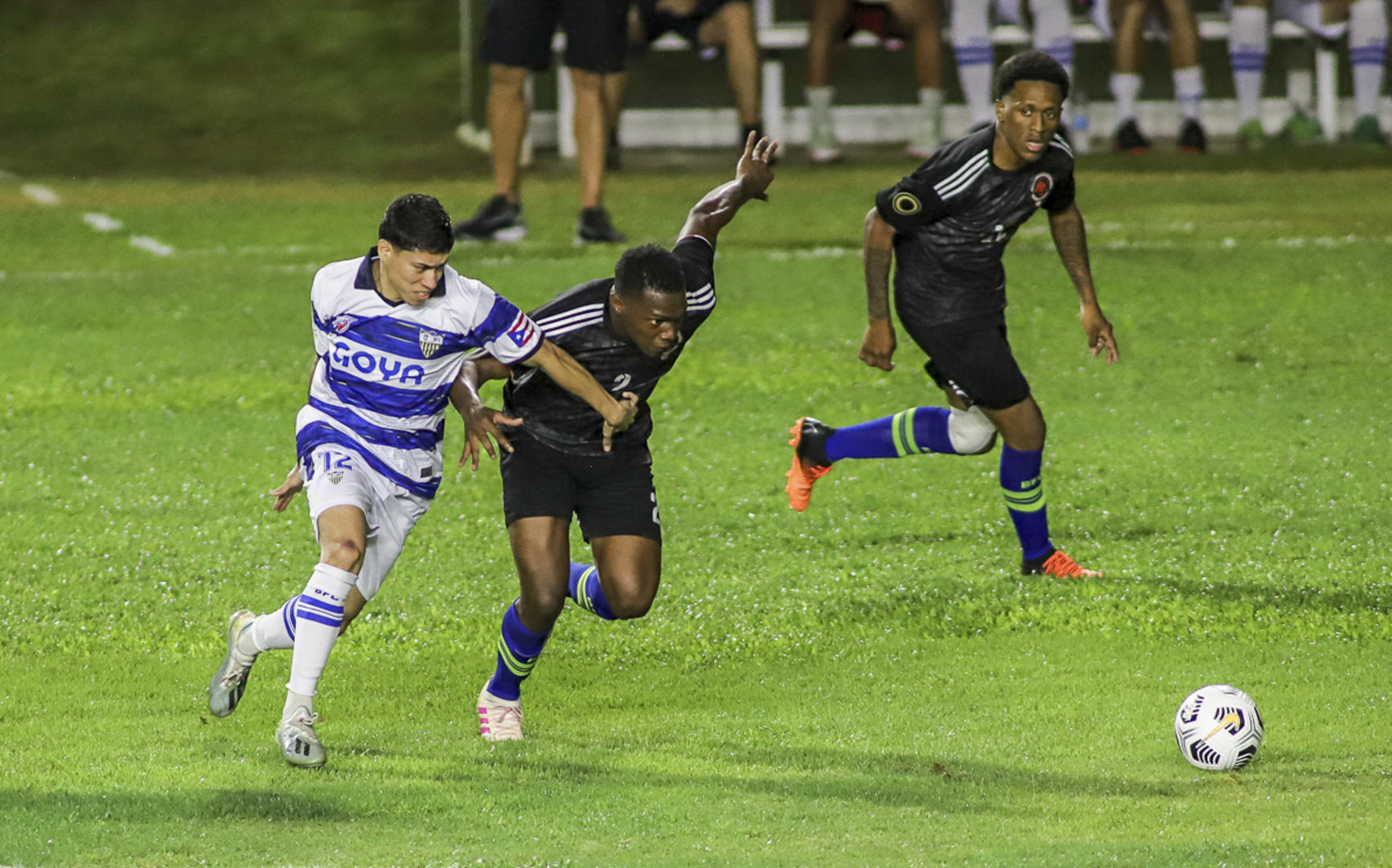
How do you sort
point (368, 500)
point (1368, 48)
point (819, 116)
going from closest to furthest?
point (368, 500), point (819, 116), point (1368, 48)

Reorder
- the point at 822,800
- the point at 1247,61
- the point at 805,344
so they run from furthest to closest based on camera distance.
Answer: the point at 1247,61 → the point at 805,344 → the point at 822,800

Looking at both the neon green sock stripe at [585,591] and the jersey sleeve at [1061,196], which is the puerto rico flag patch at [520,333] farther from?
the jersey sleeve at [1061,196]

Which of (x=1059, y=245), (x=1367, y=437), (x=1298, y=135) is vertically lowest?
(x=1298, y=135)

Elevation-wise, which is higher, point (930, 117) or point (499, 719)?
point (499, 719)

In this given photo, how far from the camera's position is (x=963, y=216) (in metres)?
7.94

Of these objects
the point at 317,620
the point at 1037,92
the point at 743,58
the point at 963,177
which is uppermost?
the point at 1037,92

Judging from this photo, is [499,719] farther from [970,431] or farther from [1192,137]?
[1192,137]

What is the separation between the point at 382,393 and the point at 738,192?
158 centimetres

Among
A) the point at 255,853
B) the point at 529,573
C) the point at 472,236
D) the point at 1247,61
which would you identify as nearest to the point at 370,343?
the point at 529,573

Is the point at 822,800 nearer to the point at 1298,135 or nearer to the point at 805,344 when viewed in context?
the point at 805,344

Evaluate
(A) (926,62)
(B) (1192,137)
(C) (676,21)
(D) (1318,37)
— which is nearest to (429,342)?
(C) (676,21)

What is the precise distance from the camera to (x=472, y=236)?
1412 centimetres

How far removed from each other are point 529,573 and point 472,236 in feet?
26.5

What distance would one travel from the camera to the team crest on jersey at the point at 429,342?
623 cm
